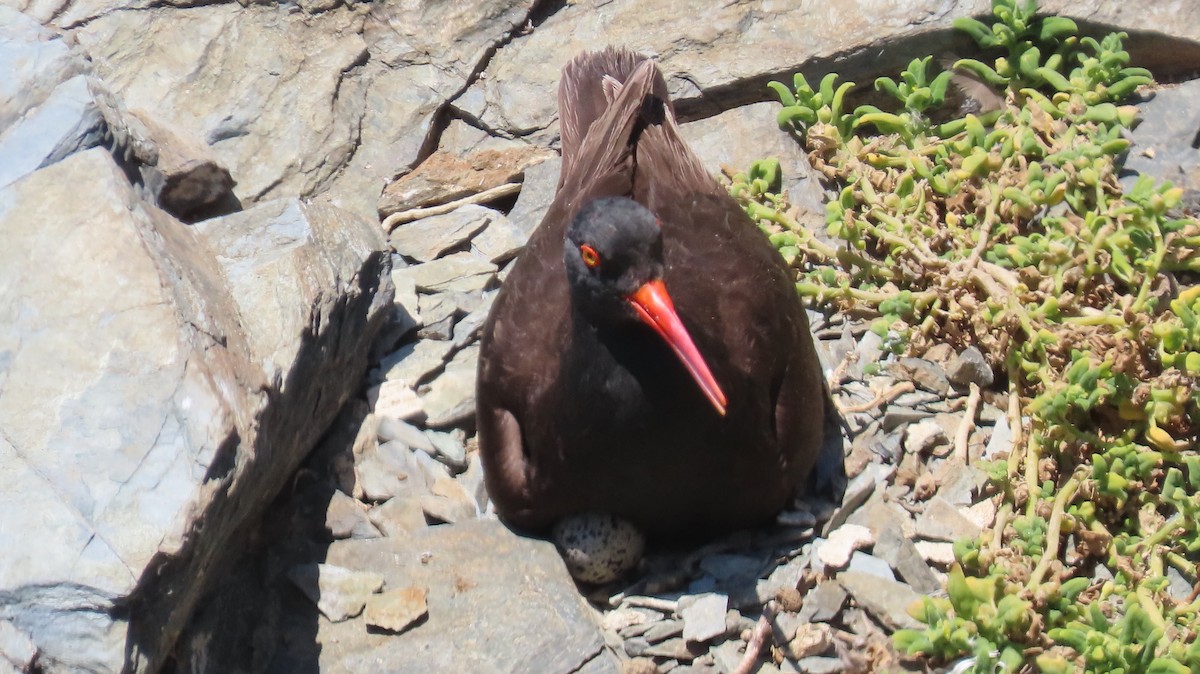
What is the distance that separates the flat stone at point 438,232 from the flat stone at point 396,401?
77 cm

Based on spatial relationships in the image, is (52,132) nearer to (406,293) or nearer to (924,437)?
(406,293)

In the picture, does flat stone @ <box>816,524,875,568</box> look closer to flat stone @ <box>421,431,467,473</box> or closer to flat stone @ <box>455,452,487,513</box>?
flat stone @ <box>455,452,487,513</box>

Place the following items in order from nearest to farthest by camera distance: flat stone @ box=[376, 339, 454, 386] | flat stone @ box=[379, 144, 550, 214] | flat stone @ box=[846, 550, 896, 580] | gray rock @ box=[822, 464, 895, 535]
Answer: flat stone @ box=[846, 550, 896, 580]
gray rock @ box=[822, 464, 895, 535]
flat stone @ box=[376, 339, 454, 386]
flat stone @ box=[379, 144, 550, 214]

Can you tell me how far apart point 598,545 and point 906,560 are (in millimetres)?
1021

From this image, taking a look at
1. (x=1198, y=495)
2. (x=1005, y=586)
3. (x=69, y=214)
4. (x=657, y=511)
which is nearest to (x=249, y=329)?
(x=69, y=214)

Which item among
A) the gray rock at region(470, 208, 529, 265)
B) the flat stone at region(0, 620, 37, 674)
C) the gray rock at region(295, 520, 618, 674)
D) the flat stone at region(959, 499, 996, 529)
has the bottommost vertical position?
the flat stone at region(959, 499, 996, 529)

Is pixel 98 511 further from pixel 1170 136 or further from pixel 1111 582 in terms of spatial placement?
pixel 1170 136

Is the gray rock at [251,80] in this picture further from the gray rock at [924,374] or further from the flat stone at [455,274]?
the gray rock at [924,374]

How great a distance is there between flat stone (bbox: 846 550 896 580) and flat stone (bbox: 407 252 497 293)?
203 centimetres

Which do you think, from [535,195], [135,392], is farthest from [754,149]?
[135,392]

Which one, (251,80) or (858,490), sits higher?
(251,80)

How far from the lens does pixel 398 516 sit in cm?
478

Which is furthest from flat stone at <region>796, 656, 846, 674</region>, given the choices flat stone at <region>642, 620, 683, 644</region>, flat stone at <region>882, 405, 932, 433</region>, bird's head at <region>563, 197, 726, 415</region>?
flat stone at <region>882, 405, 932, 433</region>

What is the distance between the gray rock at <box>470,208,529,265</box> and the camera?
577 centimetres
